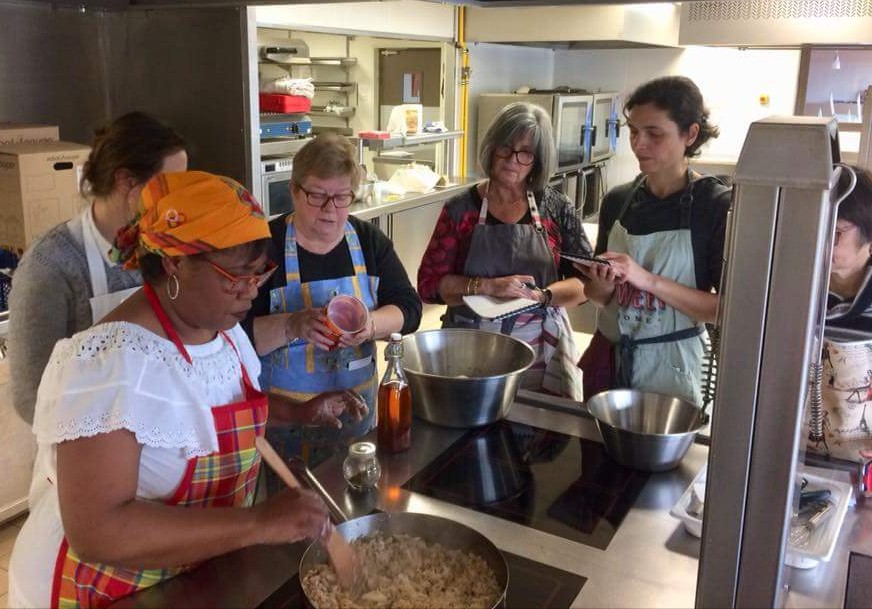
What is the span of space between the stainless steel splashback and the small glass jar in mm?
697

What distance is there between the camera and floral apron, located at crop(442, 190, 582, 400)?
2.16 metres

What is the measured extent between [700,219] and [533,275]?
1.59 ft

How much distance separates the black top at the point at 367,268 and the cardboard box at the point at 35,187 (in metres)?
0.81

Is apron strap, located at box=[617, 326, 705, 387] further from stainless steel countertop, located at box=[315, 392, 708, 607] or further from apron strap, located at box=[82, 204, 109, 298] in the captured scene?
apron strap, located at box=[82, 204, 109, 298]

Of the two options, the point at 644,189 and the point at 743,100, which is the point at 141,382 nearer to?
the point at 644,189

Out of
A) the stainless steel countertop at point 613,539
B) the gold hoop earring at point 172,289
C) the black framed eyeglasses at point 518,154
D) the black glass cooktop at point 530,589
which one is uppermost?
the black framed eyeglasses at point 518,154

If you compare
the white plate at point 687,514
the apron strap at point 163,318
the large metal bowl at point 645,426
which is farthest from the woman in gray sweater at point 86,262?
the white plate at point 687,514

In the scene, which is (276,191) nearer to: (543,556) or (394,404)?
(394,404)

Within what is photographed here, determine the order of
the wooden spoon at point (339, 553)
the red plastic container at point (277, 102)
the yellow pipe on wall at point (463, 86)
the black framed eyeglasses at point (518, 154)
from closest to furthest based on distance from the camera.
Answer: the wooden spoon at point (339, 553) < the black framed eyeglasses at point (518, 154) < the red plastic container at point (277, 102) < the yellow pipe on wall at point (463, 86)

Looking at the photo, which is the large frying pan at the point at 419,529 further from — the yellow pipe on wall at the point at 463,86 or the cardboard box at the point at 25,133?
the yellow pipe on wall at the point at 463,86

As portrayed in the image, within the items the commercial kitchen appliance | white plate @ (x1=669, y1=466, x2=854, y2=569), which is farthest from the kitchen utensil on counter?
the commercial kitchen appliance

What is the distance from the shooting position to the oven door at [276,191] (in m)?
3.42

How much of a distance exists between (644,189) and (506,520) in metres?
1.09

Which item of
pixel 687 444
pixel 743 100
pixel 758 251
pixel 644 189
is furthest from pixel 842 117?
pixel 758 251
